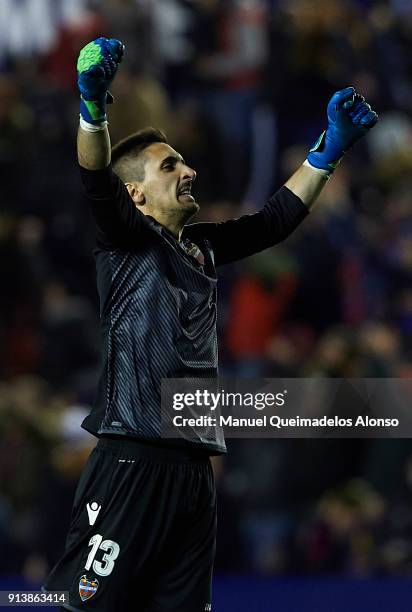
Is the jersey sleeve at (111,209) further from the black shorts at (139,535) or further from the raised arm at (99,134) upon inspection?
the black shorts at (139,535)

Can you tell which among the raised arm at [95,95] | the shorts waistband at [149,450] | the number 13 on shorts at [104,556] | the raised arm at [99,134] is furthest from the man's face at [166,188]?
the number 13 on shorts at [104,556]

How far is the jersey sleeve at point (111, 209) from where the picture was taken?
3207 mm

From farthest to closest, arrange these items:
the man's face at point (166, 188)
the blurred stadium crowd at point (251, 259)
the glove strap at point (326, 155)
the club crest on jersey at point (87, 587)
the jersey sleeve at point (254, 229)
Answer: the blurred stadium crowd at point (251, 259), the glove strap at point (326, 155), the jersey sleeve at point (254, 229), the man's face at point (166, 188), the club crest on jersey at point (87, 587)

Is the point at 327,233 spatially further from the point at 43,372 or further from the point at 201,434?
the point at 201,434

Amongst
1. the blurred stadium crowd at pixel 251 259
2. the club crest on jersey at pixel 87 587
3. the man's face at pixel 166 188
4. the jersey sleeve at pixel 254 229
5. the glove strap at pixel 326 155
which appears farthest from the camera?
the blurred stadium crowd at pixel 251 259

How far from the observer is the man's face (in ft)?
11.6

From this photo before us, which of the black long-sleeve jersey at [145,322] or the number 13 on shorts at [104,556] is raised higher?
the black long-sleeve jersey at [145,322]

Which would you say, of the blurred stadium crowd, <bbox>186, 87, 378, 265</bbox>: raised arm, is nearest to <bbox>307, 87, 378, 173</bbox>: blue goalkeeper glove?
<bbox>186, 87, 378, 265</bbox>: raised arm

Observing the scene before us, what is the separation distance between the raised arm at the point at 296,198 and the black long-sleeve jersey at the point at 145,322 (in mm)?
306

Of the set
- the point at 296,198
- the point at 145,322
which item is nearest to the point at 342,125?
the point at 296,198

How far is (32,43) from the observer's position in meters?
8.24

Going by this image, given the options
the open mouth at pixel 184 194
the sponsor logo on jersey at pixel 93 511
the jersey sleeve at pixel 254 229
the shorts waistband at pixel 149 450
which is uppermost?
the open mouth at pixel 184 194

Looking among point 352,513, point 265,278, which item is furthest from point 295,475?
point 265,278

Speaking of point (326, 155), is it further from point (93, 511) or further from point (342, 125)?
point (93, 511)
